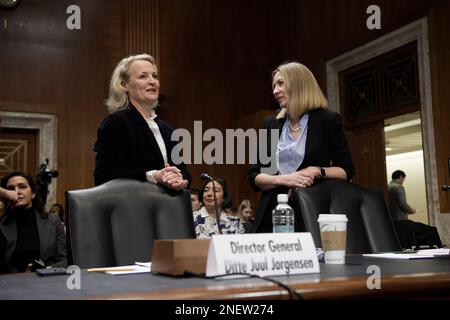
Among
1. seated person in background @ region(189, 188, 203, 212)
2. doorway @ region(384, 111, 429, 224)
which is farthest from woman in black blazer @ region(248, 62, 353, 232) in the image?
doorway @ region(384, 111, 429, 224)

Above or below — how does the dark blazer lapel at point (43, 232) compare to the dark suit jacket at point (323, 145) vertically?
below

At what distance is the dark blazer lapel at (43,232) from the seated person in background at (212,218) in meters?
1.15

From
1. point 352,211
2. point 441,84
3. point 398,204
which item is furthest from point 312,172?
point 398,204

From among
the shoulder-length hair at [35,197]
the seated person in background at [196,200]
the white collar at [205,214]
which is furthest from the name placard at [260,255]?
the seated person in background at [196,200]

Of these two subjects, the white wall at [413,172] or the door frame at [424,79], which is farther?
the white wall at [413,172]

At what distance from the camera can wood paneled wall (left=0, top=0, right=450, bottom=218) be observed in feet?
20.2

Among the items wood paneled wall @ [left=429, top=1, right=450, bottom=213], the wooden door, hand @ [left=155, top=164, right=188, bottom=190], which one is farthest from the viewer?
the wooden door

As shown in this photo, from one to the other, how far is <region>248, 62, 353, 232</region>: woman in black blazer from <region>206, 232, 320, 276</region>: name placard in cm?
95

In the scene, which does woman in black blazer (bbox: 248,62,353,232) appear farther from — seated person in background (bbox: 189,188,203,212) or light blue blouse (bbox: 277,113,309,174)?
seated person in background (bbox: 189,188,203,212)

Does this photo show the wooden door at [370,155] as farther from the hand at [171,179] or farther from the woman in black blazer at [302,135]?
the hand at [171,179]

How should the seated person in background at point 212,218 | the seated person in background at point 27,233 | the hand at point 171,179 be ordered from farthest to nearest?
the seated person in background at point 212,218 < the seated person in background at point 27,233 < the hand at point 171,179

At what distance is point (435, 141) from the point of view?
5.40m

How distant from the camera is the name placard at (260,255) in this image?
0.87 meters
